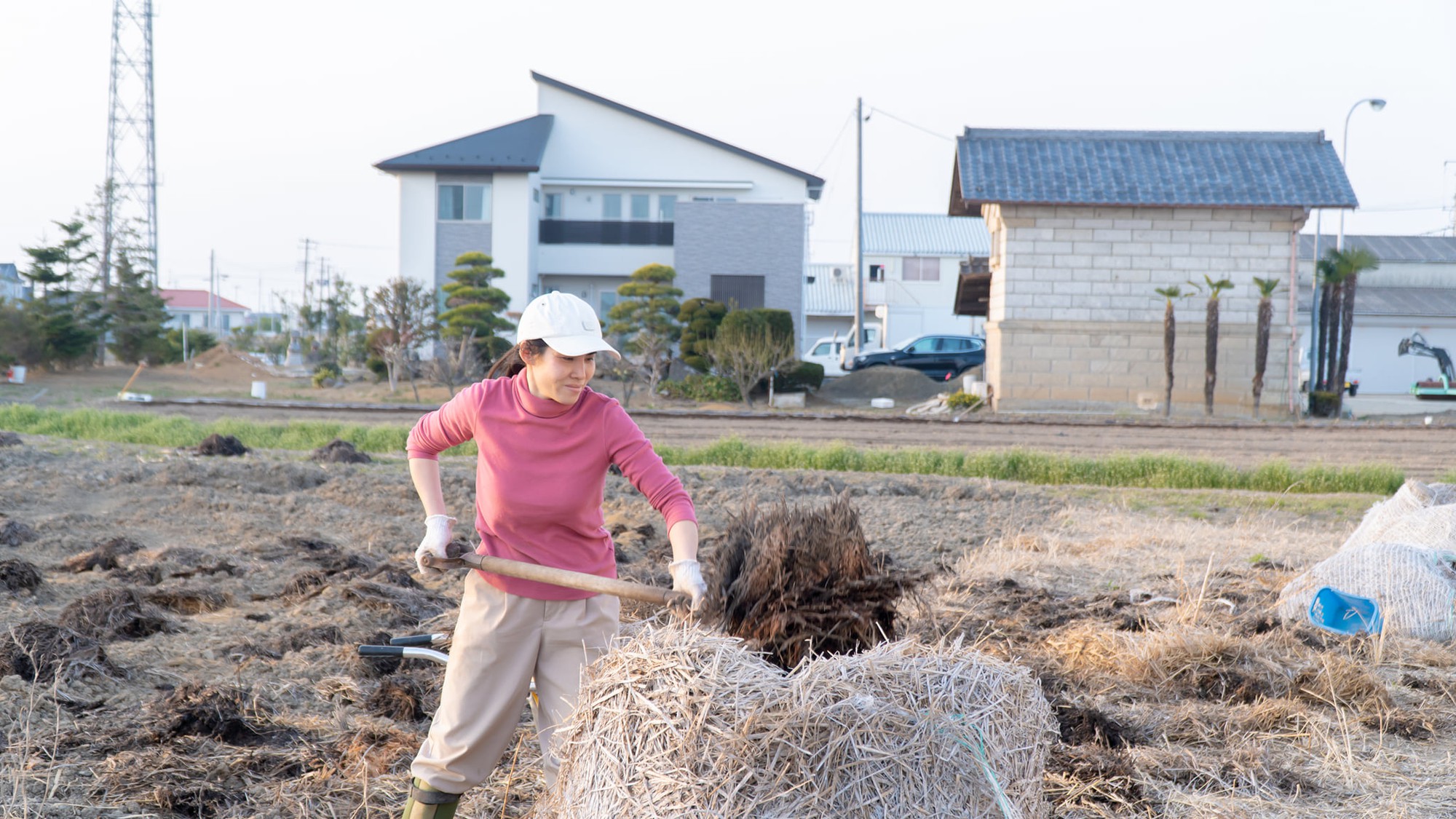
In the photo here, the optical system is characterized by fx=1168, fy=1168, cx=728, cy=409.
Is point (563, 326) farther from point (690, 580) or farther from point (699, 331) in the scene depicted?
point (699, 331)

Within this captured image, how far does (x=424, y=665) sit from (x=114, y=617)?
1.49 meters

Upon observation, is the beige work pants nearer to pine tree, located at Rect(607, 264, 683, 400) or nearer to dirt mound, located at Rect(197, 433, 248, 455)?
dirt mound, located at Rect(197, 433, 248, 455)

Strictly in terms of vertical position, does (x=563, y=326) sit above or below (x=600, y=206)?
below

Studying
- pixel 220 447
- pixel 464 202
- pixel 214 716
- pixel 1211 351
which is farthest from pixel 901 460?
pixel 464 202

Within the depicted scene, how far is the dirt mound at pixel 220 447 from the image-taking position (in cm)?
1161

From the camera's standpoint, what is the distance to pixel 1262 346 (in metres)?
19.7

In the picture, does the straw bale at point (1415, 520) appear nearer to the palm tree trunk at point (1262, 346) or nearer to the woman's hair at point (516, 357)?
the woman's hair at point (516, 357)

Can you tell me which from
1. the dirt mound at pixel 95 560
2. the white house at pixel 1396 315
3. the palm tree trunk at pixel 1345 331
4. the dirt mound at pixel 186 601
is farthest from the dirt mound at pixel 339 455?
the white house at pixel 1396 315

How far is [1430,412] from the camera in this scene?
75.0 feet

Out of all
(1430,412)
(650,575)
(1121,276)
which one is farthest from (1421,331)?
(650,575)

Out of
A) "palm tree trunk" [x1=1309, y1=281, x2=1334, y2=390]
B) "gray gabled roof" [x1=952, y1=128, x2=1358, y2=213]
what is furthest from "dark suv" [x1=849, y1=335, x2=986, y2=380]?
"palm tree trunk" [x1=1309, y1=281, x2=1334, y2=390]

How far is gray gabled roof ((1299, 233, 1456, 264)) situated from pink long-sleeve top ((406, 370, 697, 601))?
128ft

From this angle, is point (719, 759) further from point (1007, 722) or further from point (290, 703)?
point (290, 703)

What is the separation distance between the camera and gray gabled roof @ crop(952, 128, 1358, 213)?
20.6m
